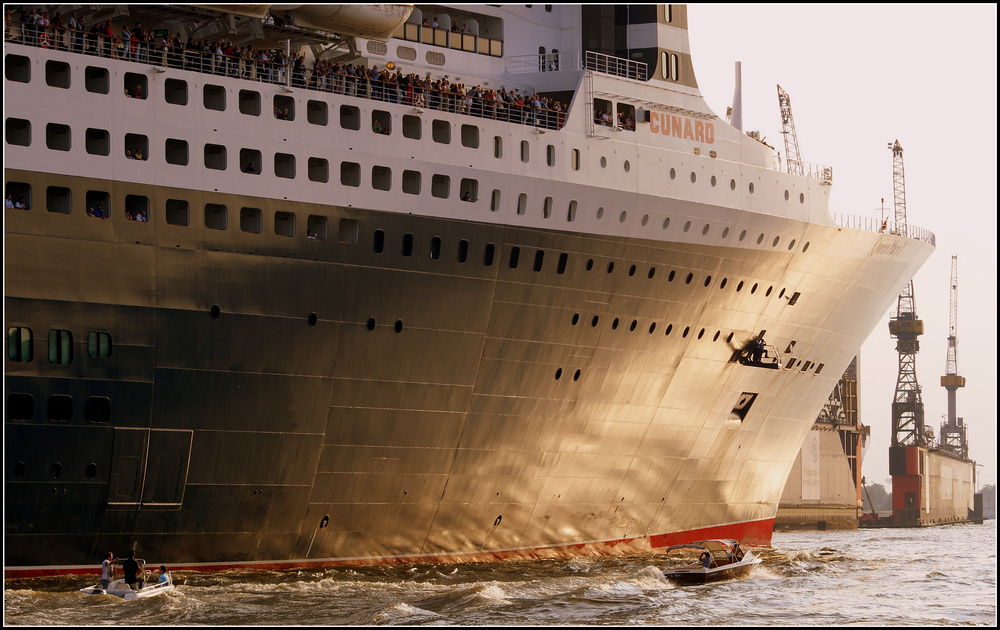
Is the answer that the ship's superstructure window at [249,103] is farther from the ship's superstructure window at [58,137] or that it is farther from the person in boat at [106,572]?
the person in boat at [106,572]

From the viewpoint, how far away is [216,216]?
25094 mm

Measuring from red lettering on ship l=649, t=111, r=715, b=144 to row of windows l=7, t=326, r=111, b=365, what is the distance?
51.3 ft

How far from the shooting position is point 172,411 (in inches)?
977

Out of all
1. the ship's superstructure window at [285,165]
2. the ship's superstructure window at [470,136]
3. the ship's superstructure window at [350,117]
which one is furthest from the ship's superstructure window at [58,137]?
the ship's superstructure window at [470,136]

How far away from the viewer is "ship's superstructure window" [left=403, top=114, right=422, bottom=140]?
2794cm

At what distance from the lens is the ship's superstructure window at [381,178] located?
2717 centimetres

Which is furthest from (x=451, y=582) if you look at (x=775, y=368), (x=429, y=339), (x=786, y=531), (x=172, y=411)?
(x=786, y=531)

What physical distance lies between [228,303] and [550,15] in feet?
47.2

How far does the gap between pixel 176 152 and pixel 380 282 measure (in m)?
5.13

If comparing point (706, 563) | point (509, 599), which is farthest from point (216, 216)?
point (706, 563)

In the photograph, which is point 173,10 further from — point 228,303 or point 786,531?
point 786,531

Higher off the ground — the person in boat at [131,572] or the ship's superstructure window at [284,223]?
the ship's superstructure window at [284,223]

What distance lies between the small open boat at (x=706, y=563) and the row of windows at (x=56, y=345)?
1548 cm

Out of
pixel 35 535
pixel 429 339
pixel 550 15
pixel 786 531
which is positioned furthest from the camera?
pixel 786 531
